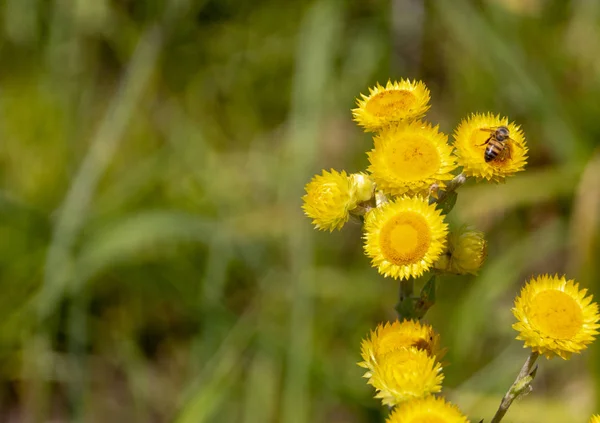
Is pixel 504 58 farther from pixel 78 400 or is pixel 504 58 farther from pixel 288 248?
pixel 78 400

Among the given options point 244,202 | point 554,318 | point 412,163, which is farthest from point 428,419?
point 244,202

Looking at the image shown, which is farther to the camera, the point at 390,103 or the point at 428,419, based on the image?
the point at 390,103

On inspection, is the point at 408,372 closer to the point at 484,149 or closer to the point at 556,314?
the point at 556,314

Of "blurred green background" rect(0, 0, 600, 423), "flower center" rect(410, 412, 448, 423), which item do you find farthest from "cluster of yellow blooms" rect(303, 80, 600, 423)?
"blurred green background" rect(0, 0, 600, 423)

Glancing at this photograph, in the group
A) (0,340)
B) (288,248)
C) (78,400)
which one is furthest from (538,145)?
(0,340)

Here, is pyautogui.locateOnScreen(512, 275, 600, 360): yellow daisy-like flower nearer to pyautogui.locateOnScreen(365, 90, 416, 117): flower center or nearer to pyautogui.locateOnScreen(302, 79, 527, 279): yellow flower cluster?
pyautogui.locateOnScreen(302, 79, 527, 279): yellow flower cluster

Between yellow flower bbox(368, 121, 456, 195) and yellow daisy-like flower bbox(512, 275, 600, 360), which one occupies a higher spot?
yellow flower bbox(368, 121, 456, 195)

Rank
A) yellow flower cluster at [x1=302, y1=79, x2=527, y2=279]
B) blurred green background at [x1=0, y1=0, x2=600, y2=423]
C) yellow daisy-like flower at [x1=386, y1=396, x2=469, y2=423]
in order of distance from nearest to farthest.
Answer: yellow daisy-like flower at [x1=386, y1=396, x2=469, y2=423], yellow flower cluster at [x1=302, y1=79, x2=527, y2=279], blurred green background at [x1=0, y1=0, x2=600, y2=423]
